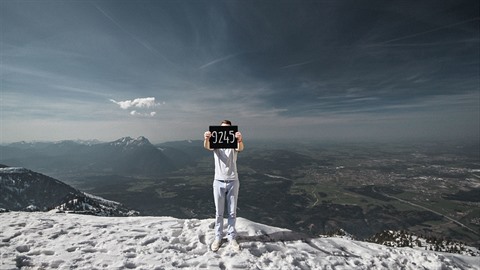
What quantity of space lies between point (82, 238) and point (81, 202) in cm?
19966

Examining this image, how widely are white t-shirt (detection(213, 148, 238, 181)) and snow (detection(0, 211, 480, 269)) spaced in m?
3.21

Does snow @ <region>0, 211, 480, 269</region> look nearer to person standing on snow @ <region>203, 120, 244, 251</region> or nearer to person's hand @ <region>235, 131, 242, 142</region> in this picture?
person standing on snow @ <region>203, 120, 244, 251</region>

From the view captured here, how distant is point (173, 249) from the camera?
30.7ft

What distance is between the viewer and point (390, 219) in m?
190

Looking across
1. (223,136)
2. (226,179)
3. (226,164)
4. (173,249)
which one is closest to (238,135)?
(223,136)

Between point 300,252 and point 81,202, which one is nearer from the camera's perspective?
point 300,252

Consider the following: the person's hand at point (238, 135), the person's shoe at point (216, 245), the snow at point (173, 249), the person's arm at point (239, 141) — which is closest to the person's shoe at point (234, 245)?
the snow at point (173, 249)

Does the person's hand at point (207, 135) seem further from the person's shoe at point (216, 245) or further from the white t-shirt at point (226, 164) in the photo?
the person's shoe at point (216, 245)

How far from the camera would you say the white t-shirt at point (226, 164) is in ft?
29.4

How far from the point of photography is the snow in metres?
8.17

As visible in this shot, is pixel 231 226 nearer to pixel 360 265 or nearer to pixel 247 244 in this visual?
pixel 247 244

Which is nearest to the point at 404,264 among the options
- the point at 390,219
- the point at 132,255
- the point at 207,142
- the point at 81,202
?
the point at 207,142

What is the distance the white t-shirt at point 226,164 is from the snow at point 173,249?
321 centimetres

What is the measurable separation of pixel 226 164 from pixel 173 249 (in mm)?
4507
